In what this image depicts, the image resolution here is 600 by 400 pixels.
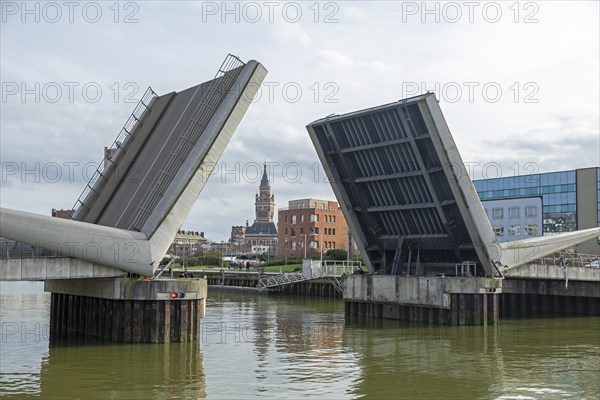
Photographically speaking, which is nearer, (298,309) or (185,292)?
(185,292)

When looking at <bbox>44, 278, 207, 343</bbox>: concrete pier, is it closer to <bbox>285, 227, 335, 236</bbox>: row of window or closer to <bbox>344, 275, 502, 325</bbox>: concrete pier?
<bbox>344, 275, 502, 325</bbox>: concrete pier

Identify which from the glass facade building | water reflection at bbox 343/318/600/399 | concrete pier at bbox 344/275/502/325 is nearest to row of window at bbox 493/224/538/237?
the glass facade building

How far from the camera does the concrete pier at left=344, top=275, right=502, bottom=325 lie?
1273 inches

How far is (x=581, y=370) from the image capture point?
2120 centimetres

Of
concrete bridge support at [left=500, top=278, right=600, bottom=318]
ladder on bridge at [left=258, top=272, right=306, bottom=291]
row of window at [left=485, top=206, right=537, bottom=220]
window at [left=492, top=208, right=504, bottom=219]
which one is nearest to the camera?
concrete bridge support at [left=500, top=278, right=600, bottom=318]

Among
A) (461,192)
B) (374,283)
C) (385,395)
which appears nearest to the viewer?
(385,395)

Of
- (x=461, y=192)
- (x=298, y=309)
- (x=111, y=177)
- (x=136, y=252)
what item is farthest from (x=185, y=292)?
(x=298, y=309)

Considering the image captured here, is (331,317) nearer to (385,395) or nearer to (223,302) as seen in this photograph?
(223,302)

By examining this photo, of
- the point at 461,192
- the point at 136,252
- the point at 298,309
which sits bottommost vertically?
the point at 298,309

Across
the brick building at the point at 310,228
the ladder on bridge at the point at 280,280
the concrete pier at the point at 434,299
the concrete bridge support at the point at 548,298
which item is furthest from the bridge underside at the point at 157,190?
the brick building at the point at 310,228

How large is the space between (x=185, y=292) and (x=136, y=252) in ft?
7.11

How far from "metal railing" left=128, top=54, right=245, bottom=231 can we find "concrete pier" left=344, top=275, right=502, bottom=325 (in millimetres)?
14045

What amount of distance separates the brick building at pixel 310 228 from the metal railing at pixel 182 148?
2762 inches

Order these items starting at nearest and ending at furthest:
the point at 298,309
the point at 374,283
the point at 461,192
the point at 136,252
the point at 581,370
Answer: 1. the point at 581,370
2. the point at 136,252
3. the point at 461,192
4. the point at 374,283
5. the point at 298,309
